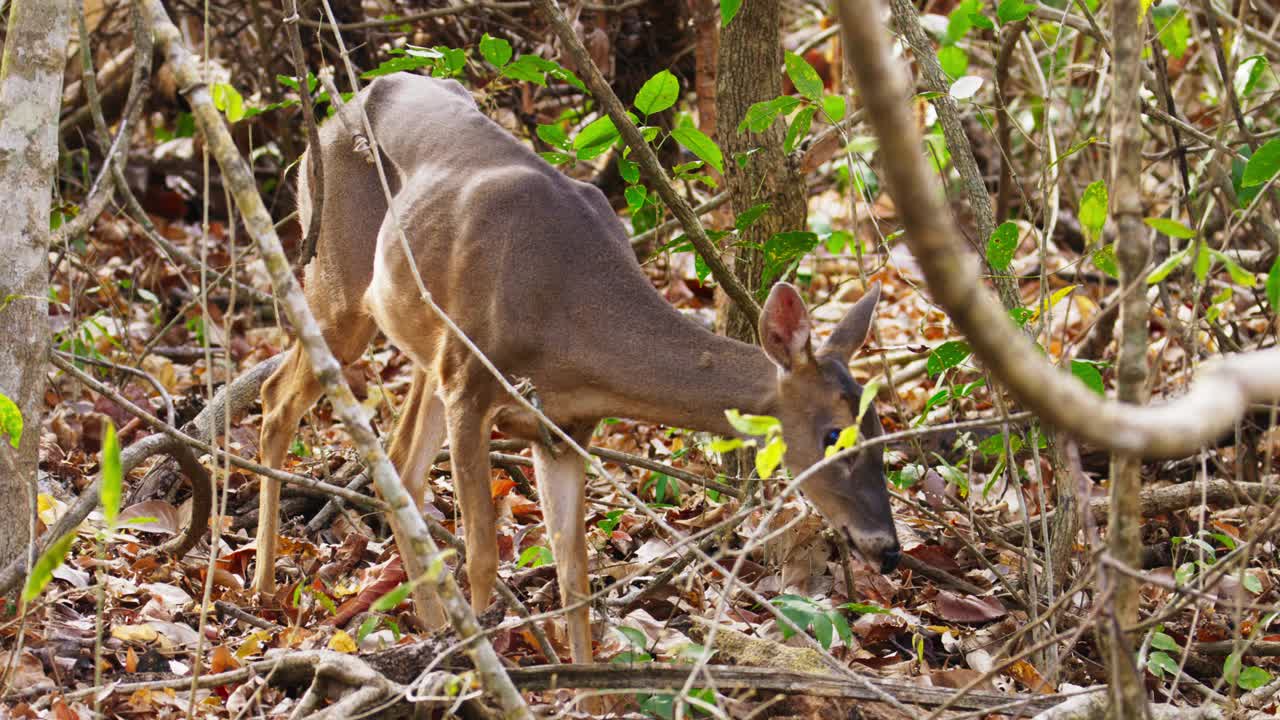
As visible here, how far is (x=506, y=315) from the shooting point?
4625mm

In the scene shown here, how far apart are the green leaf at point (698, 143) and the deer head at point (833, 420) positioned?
68cm

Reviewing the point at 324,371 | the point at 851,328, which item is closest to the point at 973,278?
the point at 324,371

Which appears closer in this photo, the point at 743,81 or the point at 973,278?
the point at 973,278

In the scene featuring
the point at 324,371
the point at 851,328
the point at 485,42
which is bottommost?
the point at 324,371

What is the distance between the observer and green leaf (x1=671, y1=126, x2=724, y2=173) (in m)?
4.68

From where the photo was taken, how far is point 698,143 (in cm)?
471

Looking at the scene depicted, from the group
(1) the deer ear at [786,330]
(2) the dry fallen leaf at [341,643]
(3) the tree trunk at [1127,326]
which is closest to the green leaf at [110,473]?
(2) the dry fallen leaf at [341,643]

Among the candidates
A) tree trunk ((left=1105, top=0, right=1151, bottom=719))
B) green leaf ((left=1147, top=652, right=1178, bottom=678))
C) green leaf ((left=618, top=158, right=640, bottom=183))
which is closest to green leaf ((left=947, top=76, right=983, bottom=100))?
green leaf ((left=618, top=158, right=640, bottom=183))

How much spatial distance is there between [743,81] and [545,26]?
2.71 m

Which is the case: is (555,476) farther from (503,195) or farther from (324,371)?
(324,371)

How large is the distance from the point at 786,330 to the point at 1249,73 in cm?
179

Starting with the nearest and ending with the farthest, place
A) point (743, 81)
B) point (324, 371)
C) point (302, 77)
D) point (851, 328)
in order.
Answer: point (324, 371), point (302, 77), point (851, 328), point (743, 81)

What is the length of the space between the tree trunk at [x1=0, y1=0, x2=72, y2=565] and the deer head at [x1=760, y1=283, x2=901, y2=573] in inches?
82.2

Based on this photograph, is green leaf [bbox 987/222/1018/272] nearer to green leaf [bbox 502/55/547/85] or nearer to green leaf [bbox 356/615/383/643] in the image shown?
green leaf [bbox 502/55/547/85]
